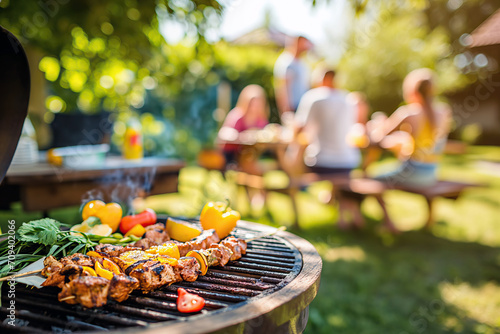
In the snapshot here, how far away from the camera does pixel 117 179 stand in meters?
3.72

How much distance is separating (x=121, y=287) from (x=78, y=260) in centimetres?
36

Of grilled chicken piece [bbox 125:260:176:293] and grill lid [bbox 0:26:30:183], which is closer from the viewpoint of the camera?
grilled chicken piece [bbox 125:260:176:293]

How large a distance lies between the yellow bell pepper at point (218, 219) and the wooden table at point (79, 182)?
163 centimetres

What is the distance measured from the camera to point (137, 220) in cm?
219

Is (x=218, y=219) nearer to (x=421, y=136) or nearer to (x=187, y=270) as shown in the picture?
(x=187, y=270)

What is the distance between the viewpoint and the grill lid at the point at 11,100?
1.83 m

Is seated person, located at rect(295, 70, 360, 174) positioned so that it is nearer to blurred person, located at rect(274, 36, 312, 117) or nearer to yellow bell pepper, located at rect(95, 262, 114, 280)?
blurred person, located at rect(274, 36, 312, 117)

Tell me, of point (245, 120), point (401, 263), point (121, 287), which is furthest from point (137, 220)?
point (245, 120)

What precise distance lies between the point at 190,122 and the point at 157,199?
358cm

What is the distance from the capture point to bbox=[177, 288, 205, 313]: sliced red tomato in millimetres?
1331

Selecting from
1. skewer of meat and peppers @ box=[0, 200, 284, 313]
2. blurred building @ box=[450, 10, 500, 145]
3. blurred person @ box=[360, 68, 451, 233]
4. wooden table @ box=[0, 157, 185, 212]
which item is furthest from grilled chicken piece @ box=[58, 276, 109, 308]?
blurred building @ box=[450, 10, 500, 145]

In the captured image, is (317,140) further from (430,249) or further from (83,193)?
(83,193)

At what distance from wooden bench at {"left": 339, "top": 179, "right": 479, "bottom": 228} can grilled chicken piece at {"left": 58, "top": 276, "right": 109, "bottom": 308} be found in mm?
4594

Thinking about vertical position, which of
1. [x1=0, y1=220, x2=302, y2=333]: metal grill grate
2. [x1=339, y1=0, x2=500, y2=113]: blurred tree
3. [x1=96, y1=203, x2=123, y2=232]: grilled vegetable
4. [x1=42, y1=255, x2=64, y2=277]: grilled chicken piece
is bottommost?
[x1=0, y1=220, x2=302, y2=333]: metal grill grate
